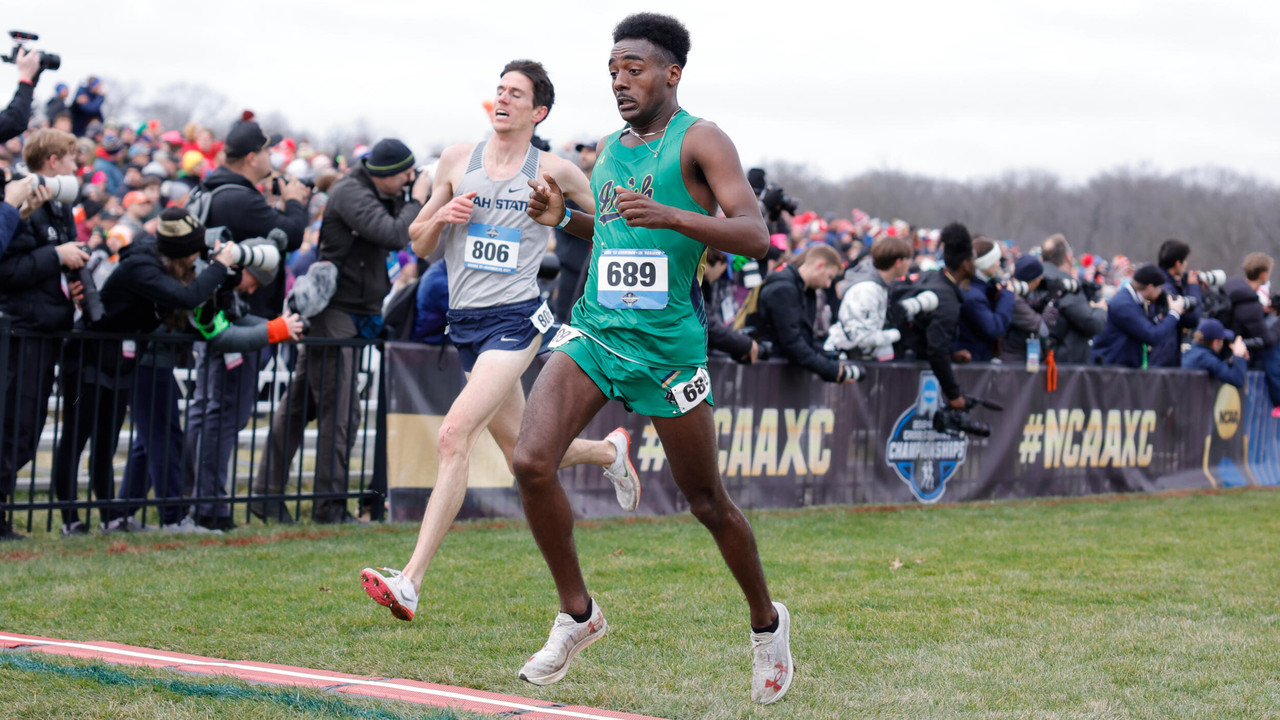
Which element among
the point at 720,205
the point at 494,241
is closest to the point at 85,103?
the point at 494,241

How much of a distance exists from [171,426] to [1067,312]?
28.7ft

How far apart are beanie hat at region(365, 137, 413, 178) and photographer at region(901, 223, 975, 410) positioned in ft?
15.5

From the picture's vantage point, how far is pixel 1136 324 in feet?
43.4

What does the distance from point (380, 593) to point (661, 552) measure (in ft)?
10.3

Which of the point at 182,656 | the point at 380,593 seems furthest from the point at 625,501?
the point at 182,656

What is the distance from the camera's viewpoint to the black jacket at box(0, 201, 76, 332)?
7398mm

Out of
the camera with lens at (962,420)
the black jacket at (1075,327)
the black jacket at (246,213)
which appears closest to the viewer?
the black jacket at (246,213)

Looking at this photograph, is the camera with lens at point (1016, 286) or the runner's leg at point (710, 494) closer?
the runner's leg at point (710, 494)

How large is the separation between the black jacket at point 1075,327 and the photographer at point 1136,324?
215mm

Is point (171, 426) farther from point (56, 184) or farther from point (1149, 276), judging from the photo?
point (1149, 276)

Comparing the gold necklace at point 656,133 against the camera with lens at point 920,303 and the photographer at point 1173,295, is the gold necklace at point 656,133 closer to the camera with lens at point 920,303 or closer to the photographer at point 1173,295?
the camera with lens at point 920,303

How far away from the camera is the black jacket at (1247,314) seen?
14.3 metres

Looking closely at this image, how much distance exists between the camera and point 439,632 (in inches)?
209

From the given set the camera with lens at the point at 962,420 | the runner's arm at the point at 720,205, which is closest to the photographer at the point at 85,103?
the camera with lens at the point at 962,420
